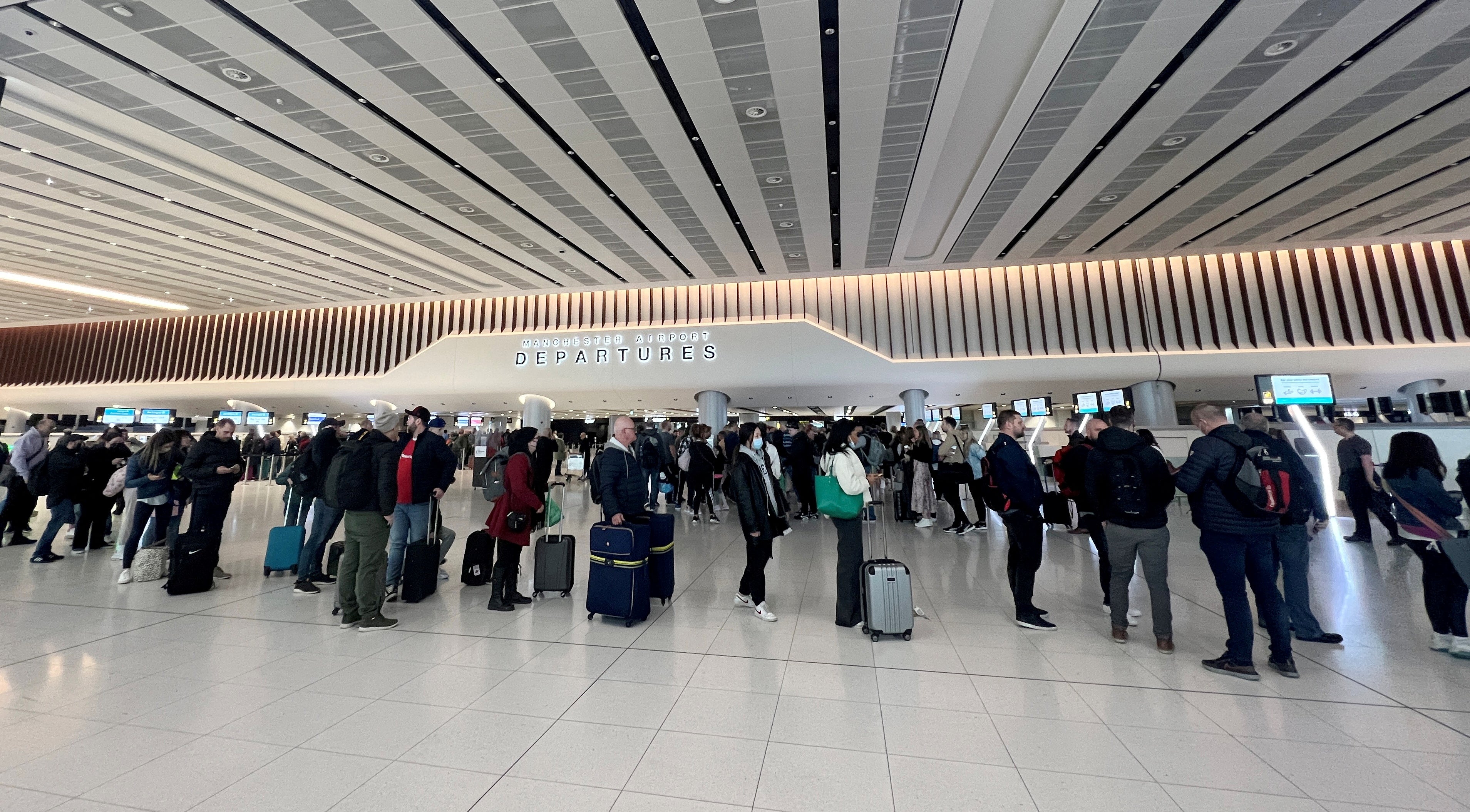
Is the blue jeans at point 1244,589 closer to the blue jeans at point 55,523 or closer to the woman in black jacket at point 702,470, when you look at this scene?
the woman in black jacket at point 702,470

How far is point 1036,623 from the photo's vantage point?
149 inches

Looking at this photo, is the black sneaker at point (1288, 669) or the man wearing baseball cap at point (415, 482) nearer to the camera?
the black sneaker at point (1288, 669)

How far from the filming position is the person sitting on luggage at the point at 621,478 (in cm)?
389

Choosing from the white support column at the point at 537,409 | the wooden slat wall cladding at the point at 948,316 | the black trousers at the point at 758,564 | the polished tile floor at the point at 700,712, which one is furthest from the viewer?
the white support column at the point at 537,409

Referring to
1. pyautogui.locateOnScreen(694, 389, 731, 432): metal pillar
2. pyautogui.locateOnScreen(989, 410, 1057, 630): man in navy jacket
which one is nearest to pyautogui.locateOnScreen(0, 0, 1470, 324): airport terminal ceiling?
pyautogui.locateOnScreen(989, 410, 1057, 630): man in navy jacket

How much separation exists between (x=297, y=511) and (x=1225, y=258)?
71.5 feet

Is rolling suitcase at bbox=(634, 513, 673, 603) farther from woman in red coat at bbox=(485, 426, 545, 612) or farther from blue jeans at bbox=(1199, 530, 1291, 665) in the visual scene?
blue jeans at bbox=(1199, 530, 1291, 665)

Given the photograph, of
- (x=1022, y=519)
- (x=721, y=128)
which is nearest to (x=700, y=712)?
(x=1022, y=519)

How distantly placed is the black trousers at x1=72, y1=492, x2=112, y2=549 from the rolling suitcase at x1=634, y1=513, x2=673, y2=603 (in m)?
6.78

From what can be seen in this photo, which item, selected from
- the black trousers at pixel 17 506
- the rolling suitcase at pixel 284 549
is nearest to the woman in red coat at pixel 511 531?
the rolling suitcase at pixel 284 549

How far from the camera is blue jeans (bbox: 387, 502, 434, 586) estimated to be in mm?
4486

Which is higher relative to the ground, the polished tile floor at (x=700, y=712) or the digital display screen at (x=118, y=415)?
the digital display screen at (x=118, y=415)

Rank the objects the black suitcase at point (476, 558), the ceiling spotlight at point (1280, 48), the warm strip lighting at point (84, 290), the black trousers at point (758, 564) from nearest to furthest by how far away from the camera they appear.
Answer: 1. the black trousers at point (758, 564)
2. the black suitcase at point (476, 558)
3. the ceiling spotlight at point (1280, 48)
4. the warm strip lighting at point (84, 290)

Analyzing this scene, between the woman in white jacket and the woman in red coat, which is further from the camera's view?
the woman in red coat
